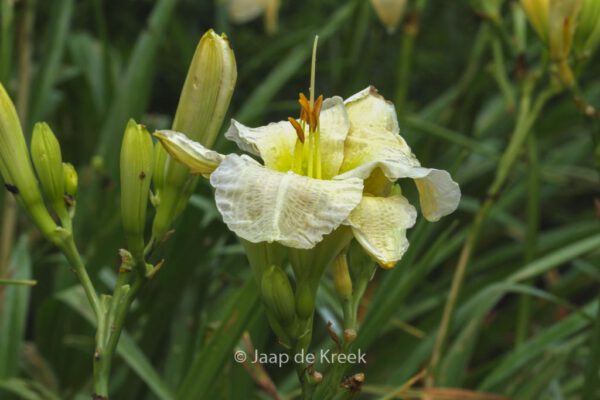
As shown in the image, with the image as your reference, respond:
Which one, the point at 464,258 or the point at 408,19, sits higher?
the point at 408,19

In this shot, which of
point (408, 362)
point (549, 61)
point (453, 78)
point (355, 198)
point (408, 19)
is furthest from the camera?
point (453, 78)

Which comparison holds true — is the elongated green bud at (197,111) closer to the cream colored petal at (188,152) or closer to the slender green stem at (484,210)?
the cream colored petal at (188,152)

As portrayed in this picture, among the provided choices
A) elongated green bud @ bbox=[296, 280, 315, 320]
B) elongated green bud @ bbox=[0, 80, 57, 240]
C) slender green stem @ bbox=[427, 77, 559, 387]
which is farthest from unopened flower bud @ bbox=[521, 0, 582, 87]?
elongated green bud @ bbox=[0, 80, 57, 240]

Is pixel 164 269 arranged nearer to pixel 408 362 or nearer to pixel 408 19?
pixel 408 362

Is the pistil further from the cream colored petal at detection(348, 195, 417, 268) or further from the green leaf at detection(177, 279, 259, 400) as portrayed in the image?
the green leaf at detection(177, 279, 259, 400)

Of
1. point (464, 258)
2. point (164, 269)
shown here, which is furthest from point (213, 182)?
point (164, 269)

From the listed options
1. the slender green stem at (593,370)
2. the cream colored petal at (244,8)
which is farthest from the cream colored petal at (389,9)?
the slender green stem at (593,370)
